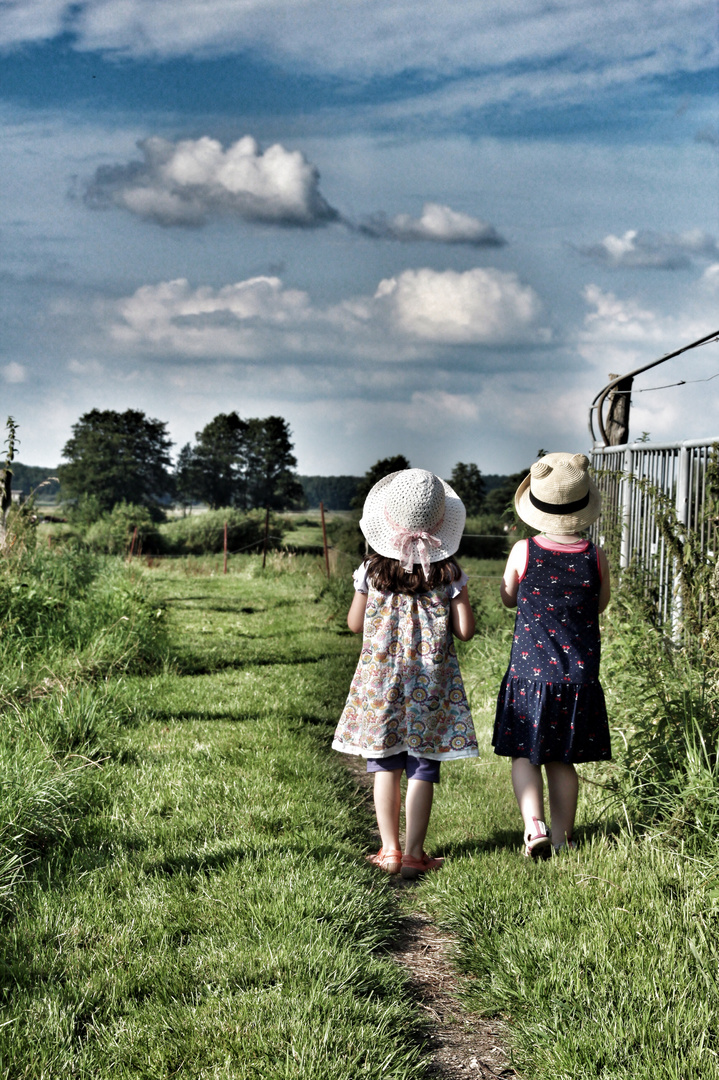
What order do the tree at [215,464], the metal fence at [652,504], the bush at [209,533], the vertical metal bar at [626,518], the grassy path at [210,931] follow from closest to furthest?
the grassy path at [210,931], the metal fence at [652,504], the vertical metal bar at [626,518], the bush at [209,533], the tree at [215,464]

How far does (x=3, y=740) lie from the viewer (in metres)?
4.62

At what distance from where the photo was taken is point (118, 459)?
60.4m

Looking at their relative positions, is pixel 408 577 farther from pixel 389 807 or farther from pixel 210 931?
pixel 210 931

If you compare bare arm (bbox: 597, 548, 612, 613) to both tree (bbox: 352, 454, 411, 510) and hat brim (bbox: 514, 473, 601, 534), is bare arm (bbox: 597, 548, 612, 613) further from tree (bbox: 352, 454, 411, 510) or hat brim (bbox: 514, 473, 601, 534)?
tree (bbox: 352, 454, 411, 510)

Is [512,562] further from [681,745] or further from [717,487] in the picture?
[717,487]

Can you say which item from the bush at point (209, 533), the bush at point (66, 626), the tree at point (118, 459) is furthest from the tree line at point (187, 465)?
the bush at point (66, 626)

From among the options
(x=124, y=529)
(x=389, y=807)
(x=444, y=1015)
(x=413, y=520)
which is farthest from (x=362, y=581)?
(x=124, y=529)

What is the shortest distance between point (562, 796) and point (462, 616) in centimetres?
95

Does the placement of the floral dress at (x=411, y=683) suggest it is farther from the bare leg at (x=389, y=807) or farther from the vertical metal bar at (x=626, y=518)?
the vertical metal bar at (x=626, y=518)

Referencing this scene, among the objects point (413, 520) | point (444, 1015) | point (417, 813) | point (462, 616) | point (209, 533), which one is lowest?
point (444, 1015)

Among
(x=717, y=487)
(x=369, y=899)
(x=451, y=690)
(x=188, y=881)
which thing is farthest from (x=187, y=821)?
(x=717, y=487)

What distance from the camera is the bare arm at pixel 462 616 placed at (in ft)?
12.3

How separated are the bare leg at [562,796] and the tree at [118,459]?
5592 cm

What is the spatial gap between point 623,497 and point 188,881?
6212 millimetres
